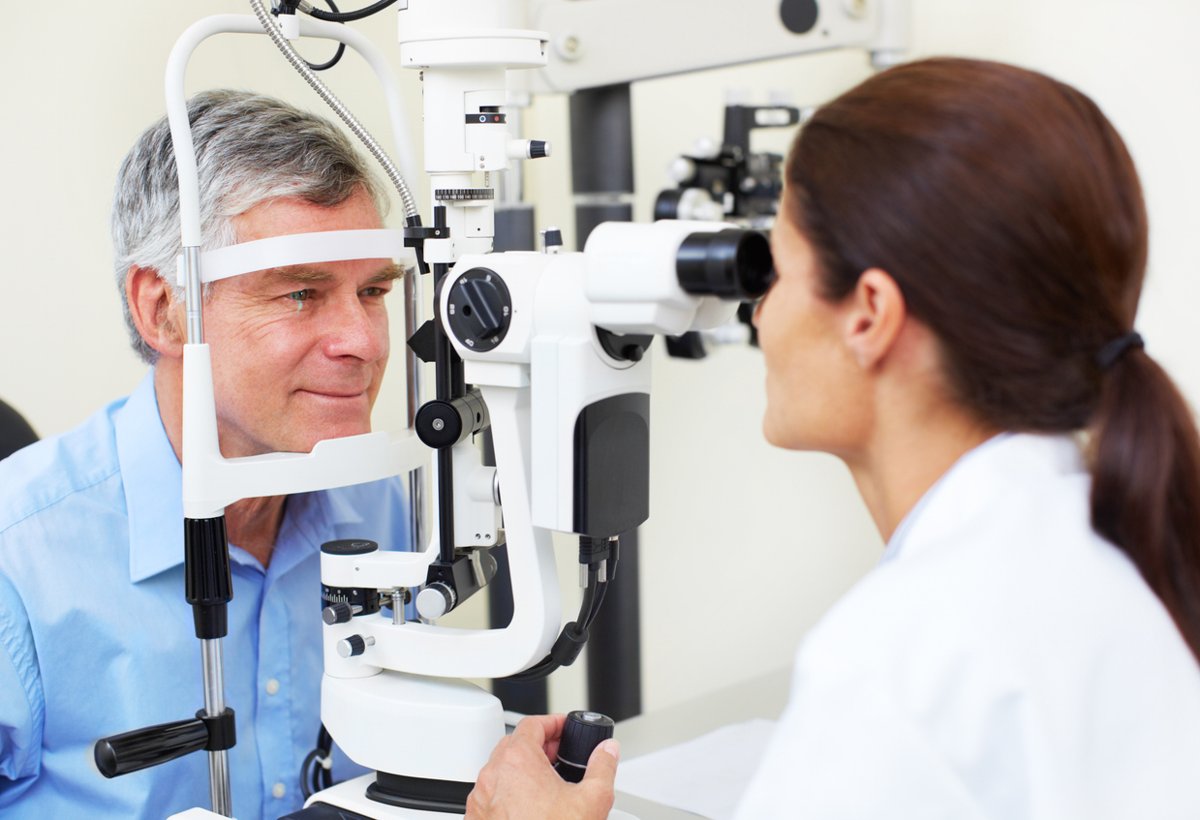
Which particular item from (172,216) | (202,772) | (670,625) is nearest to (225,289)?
(172,216)

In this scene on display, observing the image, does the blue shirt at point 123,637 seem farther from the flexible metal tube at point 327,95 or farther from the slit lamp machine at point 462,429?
the flexible metal tube at point 327,95

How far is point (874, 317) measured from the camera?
0.87 meters

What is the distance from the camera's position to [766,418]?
999 millimetres

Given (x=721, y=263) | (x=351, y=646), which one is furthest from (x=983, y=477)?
(x=351, y=646)

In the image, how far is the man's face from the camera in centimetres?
135

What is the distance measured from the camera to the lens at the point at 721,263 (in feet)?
3.12

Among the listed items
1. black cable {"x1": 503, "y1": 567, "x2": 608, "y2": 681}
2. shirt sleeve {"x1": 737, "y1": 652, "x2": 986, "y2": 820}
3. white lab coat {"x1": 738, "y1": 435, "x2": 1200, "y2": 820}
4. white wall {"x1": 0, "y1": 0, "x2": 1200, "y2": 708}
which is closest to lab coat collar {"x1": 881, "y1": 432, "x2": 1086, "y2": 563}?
white lab coat {"x1": 738, "y1": 435, "x2": 1200, "y2": 820}

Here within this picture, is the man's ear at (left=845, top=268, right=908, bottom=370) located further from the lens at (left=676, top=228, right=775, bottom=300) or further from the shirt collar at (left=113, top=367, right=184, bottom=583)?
the shirt collar at (left=113, top=367, right=184, bottom=583)

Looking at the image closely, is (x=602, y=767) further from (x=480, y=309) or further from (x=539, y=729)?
(x=480, y=309)

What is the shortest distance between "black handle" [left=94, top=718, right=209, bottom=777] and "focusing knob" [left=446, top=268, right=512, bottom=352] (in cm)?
47

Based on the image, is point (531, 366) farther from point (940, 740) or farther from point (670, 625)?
point (670, 625)

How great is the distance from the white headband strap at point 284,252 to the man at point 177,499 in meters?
0.10

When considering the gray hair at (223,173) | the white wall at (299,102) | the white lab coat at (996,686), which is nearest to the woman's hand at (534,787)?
the white lab coat at (996,686)

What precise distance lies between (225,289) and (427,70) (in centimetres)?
39
